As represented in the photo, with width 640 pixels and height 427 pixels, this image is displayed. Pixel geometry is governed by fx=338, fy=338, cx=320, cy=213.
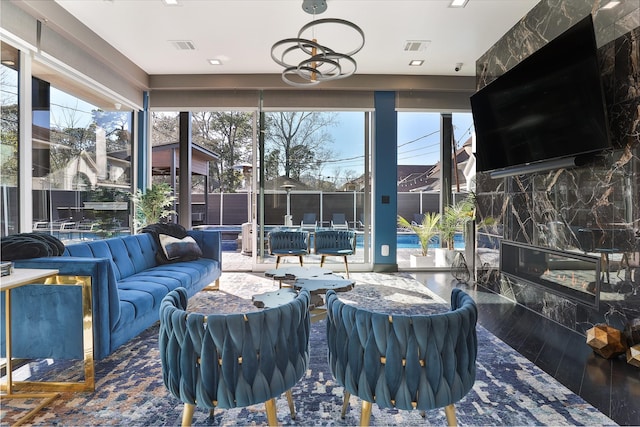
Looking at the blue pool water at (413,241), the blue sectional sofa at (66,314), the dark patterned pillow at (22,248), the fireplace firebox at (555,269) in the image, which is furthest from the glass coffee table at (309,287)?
the blue pool water at (413,241)

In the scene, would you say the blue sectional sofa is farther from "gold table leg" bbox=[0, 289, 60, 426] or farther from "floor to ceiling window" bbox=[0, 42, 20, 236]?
"floor to ceiling window" bbox=[0, 42, 20, 236]

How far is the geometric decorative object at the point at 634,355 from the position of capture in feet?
7.37

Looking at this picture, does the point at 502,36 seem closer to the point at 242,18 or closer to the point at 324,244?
the point at 242,18

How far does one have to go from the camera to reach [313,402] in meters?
1.91

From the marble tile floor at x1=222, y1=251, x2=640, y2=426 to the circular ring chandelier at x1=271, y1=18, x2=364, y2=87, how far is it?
2.78 meters

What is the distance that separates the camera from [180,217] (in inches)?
227

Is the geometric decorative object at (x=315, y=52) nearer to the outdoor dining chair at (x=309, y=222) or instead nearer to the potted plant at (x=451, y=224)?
the outdoor dining chair at (x=309, y=222)

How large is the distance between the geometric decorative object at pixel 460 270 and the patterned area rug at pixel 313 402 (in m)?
2.35

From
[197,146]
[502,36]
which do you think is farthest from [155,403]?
[197,146]

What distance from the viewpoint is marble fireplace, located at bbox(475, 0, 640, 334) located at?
2.42m

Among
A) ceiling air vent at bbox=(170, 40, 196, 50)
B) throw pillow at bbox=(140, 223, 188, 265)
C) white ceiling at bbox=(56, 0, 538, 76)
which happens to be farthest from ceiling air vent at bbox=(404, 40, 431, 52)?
throw pillow at bbox=(140, 223, 188, 265)

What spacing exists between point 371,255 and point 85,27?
4.90 meters

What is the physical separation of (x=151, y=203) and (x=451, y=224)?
4.71 m

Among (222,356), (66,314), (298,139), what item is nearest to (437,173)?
(298,139)
